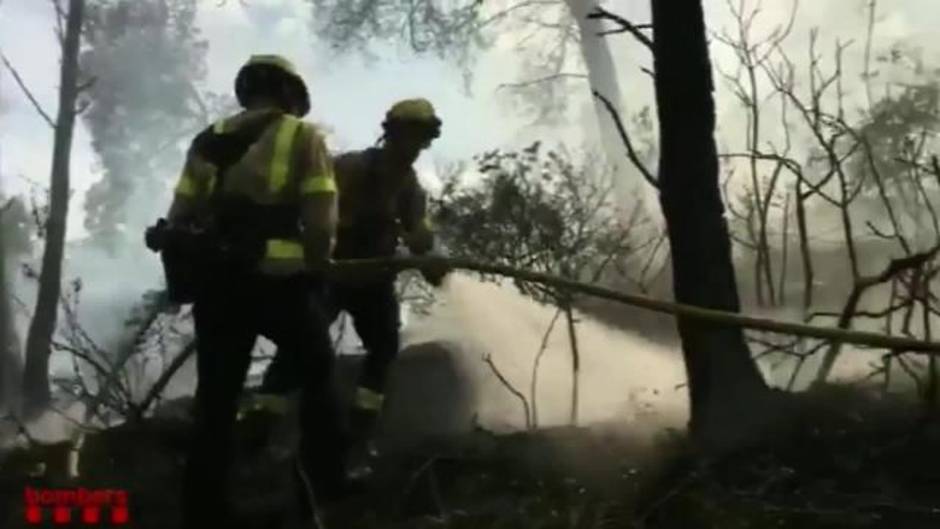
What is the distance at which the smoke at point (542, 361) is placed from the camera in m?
6.24

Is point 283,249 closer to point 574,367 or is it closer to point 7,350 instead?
point 574,367

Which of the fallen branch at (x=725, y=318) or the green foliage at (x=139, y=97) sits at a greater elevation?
the green foliage at (x=139, y=97)

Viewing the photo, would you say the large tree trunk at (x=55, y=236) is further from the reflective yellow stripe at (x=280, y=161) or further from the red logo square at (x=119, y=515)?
the reflective yellow stripe at (x=280, y=161)

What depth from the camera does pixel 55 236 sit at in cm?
961

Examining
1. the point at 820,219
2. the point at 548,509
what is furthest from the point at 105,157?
the point at 548,509

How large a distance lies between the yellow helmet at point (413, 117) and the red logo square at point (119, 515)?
1.52 m

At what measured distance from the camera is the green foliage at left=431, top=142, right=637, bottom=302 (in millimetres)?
6305

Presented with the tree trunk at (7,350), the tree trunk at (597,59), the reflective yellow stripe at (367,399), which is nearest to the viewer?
the reflective yellow stripe at (367,399)

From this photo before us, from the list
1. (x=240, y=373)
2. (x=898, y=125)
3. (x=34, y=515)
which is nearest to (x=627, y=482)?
(x=240, y=373)

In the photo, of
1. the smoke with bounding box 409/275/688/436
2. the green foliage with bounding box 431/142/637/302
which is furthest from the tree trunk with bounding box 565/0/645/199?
the smoke with bounding box 409/275/688/436

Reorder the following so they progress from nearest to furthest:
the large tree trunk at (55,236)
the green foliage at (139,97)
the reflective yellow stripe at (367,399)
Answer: the reflective yellow stripe at (367,399) → the large tree trunk at (55,236) → the green foliage at (139,97)

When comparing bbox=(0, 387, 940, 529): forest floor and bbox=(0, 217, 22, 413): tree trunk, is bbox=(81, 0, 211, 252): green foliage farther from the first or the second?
bbox=(0, 387, 940, 529): forest floor

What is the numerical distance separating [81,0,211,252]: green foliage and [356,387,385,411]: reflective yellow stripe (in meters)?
6.46

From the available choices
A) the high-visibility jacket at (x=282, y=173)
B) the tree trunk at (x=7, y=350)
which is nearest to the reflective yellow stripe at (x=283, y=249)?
the high-visibility jacket at (x=282, y=173)
